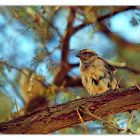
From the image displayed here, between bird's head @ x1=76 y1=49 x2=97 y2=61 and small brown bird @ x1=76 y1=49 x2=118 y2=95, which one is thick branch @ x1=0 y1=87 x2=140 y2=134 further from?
bird's head @ x1=76 y1=49 x2=97 y2=61

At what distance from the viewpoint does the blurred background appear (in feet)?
5.39

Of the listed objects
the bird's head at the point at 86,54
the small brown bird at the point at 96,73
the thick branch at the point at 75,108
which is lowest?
the thick branch at the point at 75,108

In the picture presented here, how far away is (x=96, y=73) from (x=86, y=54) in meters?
0.10

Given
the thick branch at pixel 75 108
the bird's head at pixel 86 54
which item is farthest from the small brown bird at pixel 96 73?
→ the thick branch at pixel 75 108

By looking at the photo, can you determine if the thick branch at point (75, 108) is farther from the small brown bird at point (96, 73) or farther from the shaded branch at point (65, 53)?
the shaded branch at point (65, 53)

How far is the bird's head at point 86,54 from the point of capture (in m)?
1.61

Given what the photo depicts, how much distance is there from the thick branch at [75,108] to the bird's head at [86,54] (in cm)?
27

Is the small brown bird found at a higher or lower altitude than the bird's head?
lower

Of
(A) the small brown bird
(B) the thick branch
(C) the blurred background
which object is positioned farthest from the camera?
(C) the blurred background

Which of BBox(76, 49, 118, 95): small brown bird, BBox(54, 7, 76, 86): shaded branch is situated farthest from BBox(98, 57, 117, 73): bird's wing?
BBox(54, 7, 76, 86): shaded branch

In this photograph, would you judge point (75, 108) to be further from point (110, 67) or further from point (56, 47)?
point (56, 47)

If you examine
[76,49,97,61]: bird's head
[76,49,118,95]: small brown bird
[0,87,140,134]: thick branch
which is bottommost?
[0,87,140,134]: thick branch

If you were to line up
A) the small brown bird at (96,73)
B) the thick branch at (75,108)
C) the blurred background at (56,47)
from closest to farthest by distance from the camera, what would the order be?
the thick branch at (75,108) < the small brown bird at (96,73) < the blurred background at (56,47)

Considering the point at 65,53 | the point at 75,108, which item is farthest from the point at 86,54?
the point at 75,108
